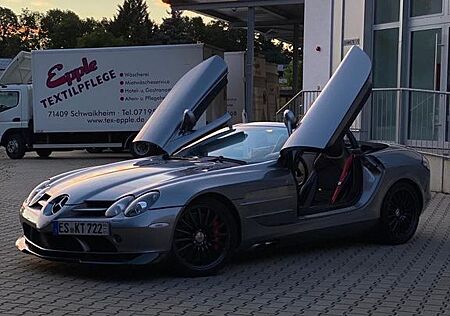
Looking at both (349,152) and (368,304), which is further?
(349,152)

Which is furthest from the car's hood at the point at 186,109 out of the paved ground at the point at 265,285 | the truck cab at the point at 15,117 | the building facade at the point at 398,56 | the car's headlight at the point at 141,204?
the truck cab at the point at 15,117

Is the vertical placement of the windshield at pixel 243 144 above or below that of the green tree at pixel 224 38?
below

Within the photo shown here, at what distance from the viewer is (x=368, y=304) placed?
5938 millimetres

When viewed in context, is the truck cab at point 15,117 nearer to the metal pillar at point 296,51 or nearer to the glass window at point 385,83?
the metal pillar at point 296,51

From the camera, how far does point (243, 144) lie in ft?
26.1

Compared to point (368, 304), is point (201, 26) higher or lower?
higher

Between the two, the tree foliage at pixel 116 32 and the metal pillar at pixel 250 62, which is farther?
the tree foliage at pixel 116 32

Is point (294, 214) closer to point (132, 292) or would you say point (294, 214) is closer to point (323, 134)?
point (323, 134)

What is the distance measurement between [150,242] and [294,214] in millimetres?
1619

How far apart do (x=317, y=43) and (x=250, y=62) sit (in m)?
5.81

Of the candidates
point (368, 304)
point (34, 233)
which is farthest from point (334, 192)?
point (34, 233)

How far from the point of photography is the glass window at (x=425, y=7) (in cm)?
1581

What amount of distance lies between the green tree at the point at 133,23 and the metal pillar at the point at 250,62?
79894 millimetres

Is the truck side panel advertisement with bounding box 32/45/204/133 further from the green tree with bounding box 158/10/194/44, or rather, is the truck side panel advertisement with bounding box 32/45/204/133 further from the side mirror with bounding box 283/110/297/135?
the green tree with bounding box 158/10/194/44
